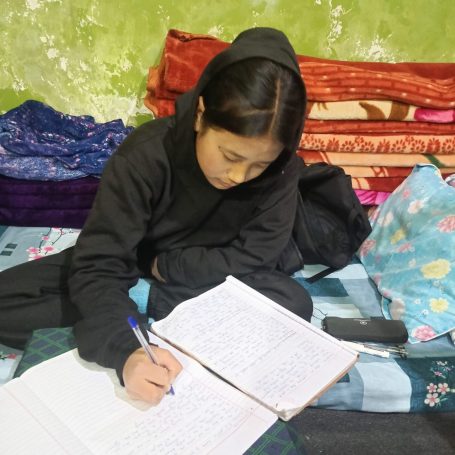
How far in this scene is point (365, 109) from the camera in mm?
1471

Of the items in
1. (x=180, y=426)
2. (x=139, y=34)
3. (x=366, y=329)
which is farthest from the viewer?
(x=139, y=34)

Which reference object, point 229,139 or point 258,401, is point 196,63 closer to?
point 229,139

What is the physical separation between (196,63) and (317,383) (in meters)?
1.04

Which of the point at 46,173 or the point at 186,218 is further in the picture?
the point at 46,173

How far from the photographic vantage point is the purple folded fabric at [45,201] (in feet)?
4.98

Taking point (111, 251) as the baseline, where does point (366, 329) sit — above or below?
below

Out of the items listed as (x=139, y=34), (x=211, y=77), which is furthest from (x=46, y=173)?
(x=211, y=77)

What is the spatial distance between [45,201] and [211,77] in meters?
0.90

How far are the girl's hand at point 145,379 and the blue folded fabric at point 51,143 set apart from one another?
3.10 feet

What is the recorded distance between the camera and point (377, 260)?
53.3 inches

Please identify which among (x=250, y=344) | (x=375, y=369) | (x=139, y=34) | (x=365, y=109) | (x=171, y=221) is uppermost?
(x=139, y=34)

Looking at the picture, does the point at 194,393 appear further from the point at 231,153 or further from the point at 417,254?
the point at 417,254

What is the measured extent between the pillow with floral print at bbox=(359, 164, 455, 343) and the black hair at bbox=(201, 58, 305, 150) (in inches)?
23.1

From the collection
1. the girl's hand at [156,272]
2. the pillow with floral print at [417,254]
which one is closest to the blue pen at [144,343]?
the girl's hand at [156,272]
